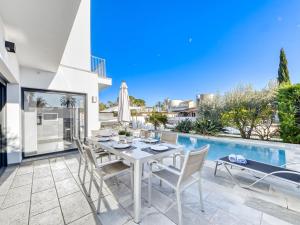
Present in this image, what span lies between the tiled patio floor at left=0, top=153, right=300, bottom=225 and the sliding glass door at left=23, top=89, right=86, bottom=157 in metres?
1.78

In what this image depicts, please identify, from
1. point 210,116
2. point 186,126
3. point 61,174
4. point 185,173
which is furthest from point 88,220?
point 210,116

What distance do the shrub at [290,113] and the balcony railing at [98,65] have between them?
28.4 ft

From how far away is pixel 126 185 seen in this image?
122 inches

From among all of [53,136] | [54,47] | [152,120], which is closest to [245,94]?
[152,120]

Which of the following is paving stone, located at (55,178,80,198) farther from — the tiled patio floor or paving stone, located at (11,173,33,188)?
paving stone, located at (11,173,33,188)

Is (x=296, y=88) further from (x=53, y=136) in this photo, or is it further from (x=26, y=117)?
(x=26, y=117)

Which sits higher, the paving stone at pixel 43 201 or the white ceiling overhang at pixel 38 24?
the white ceiling overhang at pixel 38 24

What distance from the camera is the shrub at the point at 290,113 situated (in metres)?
5.89

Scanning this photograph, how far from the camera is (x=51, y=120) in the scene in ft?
17.8

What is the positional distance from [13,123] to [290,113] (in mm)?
10215

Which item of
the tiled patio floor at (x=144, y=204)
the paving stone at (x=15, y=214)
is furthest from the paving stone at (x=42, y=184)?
the paving stone at (x=15, y=214)

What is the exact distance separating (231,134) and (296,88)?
159 inches

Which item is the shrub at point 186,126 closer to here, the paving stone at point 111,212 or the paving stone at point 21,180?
the paving stone at point 111,212

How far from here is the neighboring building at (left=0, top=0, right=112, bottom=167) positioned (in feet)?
7.52
